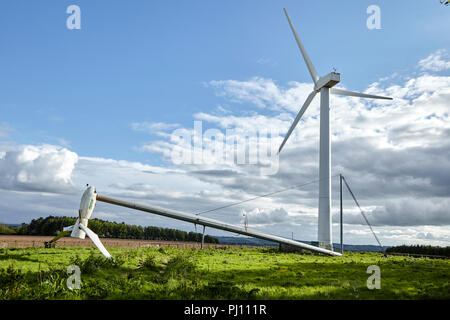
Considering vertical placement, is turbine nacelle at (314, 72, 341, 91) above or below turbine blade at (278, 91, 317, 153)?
above

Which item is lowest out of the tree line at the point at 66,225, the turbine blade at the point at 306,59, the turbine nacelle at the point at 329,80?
the tree line at the point at 66,225

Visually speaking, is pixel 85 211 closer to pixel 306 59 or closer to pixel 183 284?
pixel 183 284

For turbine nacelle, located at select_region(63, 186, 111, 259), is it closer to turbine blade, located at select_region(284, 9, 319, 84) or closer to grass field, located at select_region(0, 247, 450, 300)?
grass field, located at select_region(0, 247, 450, 300)

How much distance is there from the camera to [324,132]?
180 feet

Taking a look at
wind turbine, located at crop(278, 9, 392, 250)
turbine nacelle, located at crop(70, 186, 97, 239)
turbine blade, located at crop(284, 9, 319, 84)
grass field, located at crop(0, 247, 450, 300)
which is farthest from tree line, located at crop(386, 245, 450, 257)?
turbine nacelle, located at crop(70, 186, 97, 239)

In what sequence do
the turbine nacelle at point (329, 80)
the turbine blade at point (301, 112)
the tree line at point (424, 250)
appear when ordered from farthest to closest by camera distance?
the tree line at point (424, 250) → the turbine blade at point (301, 112) → the turbine nacelle at point (329, 80)

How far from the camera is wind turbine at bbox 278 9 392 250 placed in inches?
2048

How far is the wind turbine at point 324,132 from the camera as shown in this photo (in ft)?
171

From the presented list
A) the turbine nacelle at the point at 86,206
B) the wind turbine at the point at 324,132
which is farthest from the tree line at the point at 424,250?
the turbine nacelle at the point at 86,206

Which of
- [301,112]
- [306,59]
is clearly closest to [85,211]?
[301,112]

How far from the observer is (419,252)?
2542 inches

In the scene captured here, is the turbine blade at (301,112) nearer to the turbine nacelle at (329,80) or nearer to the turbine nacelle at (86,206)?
the turbine nacelle at (329,80)
